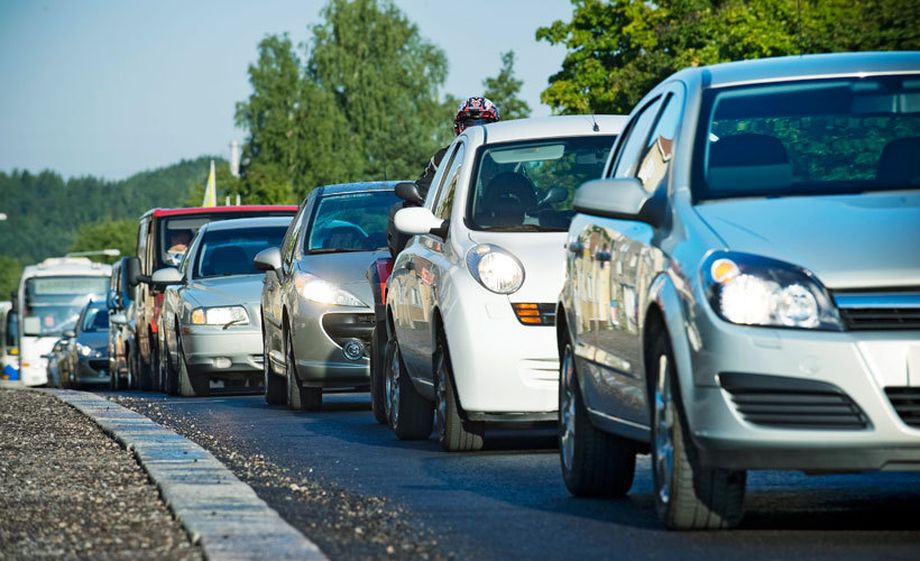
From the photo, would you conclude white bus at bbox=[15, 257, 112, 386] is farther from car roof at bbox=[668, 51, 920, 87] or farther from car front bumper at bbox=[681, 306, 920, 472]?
car front bumper at bbox=[681, 306, 920, 472]

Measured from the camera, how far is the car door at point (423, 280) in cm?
1156

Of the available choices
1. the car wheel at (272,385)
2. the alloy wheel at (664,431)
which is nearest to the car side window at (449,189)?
the alloy wheel at (664,431)

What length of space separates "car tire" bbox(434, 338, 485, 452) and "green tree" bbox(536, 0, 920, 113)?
46578mm

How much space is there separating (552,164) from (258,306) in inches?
381

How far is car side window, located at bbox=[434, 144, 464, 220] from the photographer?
11.9 meters

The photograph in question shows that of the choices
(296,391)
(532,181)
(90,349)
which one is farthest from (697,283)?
(90,349)

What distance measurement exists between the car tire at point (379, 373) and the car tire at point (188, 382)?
298 inches

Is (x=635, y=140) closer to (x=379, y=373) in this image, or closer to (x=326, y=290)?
(x=379, y=373)

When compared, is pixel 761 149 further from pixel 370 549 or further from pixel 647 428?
pixel 370 549

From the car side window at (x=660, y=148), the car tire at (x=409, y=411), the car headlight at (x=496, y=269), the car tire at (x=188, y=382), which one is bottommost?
the car tire at (x=188, y=382)

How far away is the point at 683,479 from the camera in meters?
6.95

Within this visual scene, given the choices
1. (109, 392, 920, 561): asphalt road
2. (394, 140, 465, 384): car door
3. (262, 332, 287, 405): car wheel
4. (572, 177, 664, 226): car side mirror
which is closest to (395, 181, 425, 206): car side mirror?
(394, 140, 465, 384): car door

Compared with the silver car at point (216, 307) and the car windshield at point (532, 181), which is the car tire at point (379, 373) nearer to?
the car windshield at point (532, 181)

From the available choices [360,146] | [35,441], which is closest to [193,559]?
[35,441]
